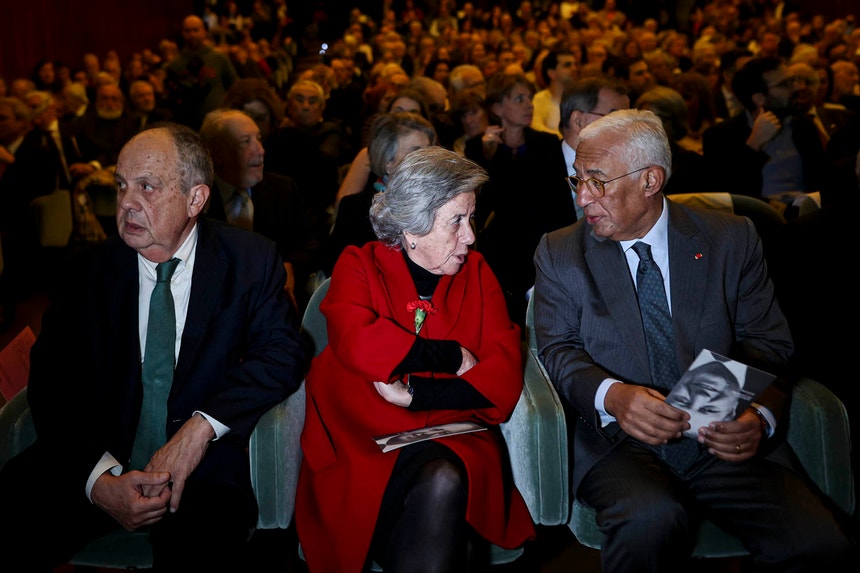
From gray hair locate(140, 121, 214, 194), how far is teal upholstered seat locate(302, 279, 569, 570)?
1.09m

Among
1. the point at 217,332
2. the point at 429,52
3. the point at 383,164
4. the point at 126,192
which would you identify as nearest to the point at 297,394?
the point at 217,332

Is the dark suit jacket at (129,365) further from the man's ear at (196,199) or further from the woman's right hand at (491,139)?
the woman's right hand at (491,139)

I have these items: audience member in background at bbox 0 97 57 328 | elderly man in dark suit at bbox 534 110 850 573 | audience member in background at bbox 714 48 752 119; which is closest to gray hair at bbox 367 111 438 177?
elderly man in dark suit at bbox 534 110 850 573

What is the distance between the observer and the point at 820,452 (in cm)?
225

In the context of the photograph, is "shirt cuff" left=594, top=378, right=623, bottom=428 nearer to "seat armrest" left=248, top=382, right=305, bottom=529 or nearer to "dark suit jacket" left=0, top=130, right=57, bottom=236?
"seat armrest" left=248, top=382, right=305, bottom=529

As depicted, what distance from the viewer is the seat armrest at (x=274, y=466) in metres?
2.21

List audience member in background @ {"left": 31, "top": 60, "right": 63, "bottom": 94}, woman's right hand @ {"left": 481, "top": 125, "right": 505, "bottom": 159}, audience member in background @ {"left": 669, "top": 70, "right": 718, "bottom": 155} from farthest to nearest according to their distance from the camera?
1. audience member in background @ {"left": 31, "top": 60, "right": 63, "bottom": 94}
2. audience member in background @ {"left": 669, "top": 70, "right": 718, "bottom": 155}
3. woman's right hand @ {"left": 481, "top": 125, "right": 505, "bottom": 159}

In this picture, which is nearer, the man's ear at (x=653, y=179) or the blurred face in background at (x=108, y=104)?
the man's ear at (x=653, y=179)

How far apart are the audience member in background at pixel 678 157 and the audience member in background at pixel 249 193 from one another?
2026 mm

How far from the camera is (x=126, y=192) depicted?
2289mm

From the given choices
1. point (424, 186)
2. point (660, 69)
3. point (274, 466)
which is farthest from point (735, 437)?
point (660, 69)

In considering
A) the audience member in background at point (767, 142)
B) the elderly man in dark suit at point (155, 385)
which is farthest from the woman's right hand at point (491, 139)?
the elderly man in dark suit at point (155, 385)

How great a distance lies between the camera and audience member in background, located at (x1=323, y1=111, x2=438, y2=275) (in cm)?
336

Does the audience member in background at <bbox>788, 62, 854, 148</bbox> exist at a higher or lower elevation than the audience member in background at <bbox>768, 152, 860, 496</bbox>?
lower
